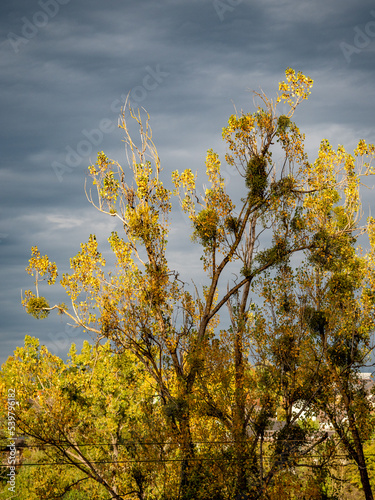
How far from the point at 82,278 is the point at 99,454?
1124cm

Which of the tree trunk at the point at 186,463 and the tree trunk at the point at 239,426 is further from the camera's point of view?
the tree trunk at the point at 239,426

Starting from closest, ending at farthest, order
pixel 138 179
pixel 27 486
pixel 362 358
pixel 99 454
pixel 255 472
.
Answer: pixel 255 472 < pixel 138 179 < pixel 362 358 < pixel 99 454 < pixel 27 486

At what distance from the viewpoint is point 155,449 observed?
695 inches

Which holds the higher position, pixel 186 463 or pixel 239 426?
pixel 239 426

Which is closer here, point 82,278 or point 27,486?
point 82,278

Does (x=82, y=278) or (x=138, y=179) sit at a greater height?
(x=138, y=179)

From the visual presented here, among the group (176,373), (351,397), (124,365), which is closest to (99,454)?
(124,365)

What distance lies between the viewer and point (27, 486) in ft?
112

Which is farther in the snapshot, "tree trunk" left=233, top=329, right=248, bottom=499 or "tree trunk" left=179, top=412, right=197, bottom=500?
"tree trunk" left=233, top=329, right=248, bottom=499

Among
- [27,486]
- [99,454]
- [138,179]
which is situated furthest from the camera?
[27,486]

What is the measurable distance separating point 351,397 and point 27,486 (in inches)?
946

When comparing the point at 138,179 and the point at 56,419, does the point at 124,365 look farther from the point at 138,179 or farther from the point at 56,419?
the point at 138,179

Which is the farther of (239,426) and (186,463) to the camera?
(239,426)

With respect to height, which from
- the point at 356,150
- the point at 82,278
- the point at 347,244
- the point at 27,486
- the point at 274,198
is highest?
the point at 356,150
